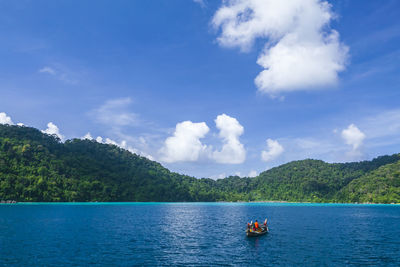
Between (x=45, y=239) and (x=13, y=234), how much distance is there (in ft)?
34.5

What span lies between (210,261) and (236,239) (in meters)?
22.3

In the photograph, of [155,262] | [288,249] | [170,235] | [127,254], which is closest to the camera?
[155,262]

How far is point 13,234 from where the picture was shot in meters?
62.7

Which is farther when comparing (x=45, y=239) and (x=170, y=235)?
(x=170, y=235)

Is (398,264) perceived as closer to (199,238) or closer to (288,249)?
(288,249)

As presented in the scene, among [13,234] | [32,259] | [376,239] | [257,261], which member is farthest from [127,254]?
[376,239]

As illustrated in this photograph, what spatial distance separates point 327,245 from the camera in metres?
56.4

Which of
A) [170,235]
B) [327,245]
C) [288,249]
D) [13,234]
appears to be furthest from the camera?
[170,235]

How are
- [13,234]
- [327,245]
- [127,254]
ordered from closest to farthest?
[127,254] → [327,245] → [13,234]

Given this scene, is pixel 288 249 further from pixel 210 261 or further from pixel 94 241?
pixel 94 241

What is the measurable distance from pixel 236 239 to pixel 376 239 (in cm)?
3197

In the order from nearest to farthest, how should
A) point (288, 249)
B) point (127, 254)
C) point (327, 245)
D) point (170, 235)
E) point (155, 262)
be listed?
point (155, 262)
point (127, 254)
point (288, 249)
point (327, 245)
point (170, 235)

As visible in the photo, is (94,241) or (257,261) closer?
(257,261)

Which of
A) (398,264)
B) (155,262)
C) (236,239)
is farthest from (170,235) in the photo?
(398,264)
